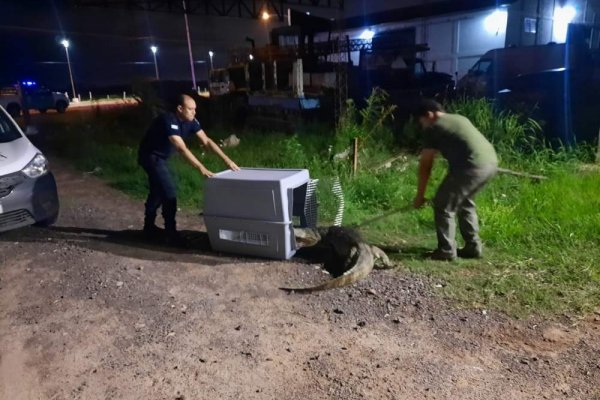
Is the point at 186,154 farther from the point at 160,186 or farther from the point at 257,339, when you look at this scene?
the point at 257,339

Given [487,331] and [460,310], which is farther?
[460,310]

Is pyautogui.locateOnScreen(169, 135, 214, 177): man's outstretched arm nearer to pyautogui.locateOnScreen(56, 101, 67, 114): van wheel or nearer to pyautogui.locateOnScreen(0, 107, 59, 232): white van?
pyautogui.locateOnScreen(0, 107, 59, 232): white van

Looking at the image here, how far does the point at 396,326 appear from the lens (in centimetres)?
320

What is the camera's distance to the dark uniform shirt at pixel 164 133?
14.9 ft

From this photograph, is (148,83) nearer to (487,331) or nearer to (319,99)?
(319,99)

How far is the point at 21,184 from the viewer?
4816 millimetres

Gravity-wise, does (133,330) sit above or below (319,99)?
below

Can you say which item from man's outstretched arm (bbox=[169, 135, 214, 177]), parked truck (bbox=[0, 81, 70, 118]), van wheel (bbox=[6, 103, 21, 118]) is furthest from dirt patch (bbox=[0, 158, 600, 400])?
van wheel (bbox=[6, 103, 21, 118])

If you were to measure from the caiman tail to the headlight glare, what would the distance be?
318 cm

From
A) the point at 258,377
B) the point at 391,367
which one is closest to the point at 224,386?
the point at 258,377

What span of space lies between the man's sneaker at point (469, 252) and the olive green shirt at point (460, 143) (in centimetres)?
79

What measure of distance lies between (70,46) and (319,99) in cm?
2308

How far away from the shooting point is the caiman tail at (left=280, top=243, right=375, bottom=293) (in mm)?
3762

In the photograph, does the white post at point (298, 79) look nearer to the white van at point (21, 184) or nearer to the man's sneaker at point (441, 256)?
Result: the white van at point (21, 184)
